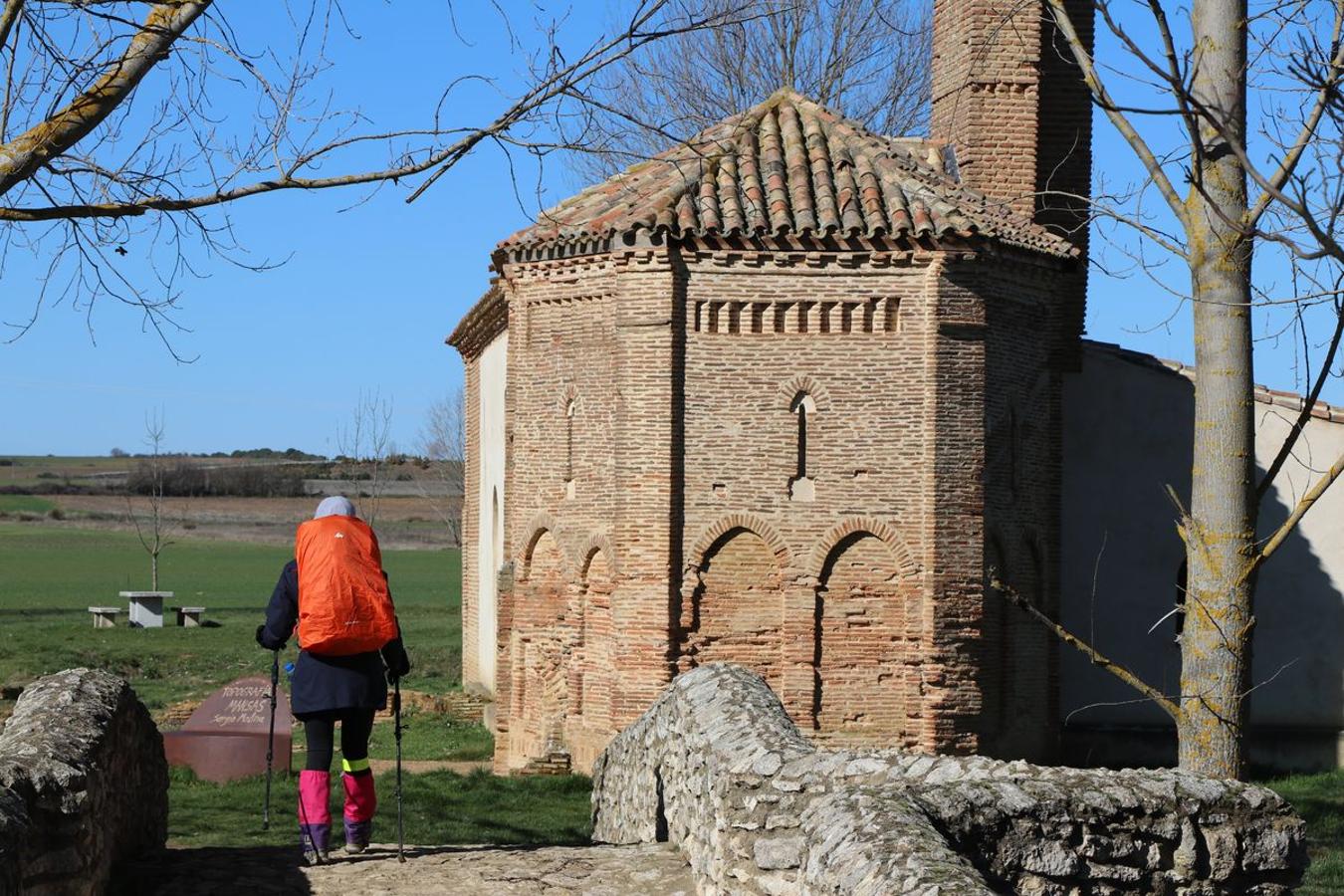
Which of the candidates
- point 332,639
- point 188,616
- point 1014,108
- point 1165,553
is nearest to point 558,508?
point 1014,108

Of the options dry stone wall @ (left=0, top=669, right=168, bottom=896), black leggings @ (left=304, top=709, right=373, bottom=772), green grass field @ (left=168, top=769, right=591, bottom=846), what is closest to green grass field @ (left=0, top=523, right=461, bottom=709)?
green grass field @ (left=168, top=769, right=591, bottom=846)

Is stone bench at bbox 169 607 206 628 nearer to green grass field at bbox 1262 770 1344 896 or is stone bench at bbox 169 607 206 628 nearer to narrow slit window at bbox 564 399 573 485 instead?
narrow slit window at bbox 564 399 573 485

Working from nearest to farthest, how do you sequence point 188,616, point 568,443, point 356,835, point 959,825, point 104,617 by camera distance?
point 959,825 < point 356,835 < point 568,443 < point 104,617 < point 188,616

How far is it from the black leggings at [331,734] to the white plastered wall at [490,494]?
43.1 feet

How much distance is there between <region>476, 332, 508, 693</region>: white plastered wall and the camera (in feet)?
74.5

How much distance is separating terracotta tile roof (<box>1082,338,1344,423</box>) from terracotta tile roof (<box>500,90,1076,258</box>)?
2.65 meters

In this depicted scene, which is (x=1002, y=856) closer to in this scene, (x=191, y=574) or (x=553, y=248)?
(x=553, y=248)

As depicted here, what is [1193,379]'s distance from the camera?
64.1 ft

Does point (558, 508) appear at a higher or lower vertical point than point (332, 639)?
higher

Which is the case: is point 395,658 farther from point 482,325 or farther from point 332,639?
point 482,325

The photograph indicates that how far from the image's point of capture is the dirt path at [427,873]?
315 inches

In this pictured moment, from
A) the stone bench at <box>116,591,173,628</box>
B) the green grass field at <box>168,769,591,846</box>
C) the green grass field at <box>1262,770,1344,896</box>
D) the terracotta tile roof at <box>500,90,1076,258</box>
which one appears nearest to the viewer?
the green grass field at <box>168,769,591,846</box>

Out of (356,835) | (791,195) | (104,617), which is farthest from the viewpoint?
(104,617)

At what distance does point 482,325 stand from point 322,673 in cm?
1539
